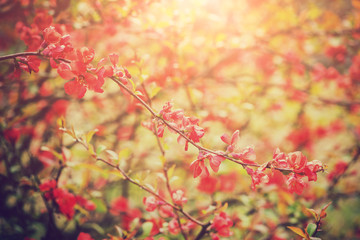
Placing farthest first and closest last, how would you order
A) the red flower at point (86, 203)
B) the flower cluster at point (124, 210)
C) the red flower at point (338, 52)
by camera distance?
the red flower at point (338, 52)
the flower cluster at point (124, 210)
the red flower at point (86, 203)

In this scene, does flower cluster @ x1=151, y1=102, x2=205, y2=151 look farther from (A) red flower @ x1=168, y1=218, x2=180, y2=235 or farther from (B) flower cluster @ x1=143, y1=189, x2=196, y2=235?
(A) red flower @ x1=168, y1=218, x2=180, y2=235

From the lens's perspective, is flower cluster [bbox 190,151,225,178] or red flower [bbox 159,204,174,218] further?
red flower [bbox 159,204,174,218]

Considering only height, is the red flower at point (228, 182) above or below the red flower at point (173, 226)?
below

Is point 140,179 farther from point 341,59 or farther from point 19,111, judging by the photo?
point 341,59

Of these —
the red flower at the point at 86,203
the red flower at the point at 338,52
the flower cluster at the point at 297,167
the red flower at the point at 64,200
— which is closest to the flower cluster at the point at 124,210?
the red flower at the point at 86,203

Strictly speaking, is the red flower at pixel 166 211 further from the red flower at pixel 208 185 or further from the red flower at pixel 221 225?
the red flower at pixel 208 185

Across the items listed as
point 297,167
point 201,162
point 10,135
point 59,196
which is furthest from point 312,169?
point 10,135

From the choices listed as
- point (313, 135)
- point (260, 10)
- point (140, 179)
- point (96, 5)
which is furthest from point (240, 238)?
point (260, 10)

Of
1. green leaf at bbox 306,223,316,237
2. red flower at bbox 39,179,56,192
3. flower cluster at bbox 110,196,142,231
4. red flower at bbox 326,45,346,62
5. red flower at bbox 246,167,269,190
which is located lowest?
flower cluster at bbox 110,196,142,231

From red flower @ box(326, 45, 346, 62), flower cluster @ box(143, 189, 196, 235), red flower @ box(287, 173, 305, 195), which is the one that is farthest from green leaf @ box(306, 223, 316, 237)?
red flower @ box(326, 45, 346, 62)

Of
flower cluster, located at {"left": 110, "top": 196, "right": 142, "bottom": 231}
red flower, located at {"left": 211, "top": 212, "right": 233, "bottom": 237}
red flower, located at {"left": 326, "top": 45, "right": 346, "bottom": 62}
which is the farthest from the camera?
red flower, located at {"left": 326, "top": 45, "right": 346, "bottom": 62}

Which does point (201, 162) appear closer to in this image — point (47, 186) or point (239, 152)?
point (239, 152)

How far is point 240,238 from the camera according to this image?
1214mm

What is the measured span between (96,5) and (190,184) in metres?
1.57
